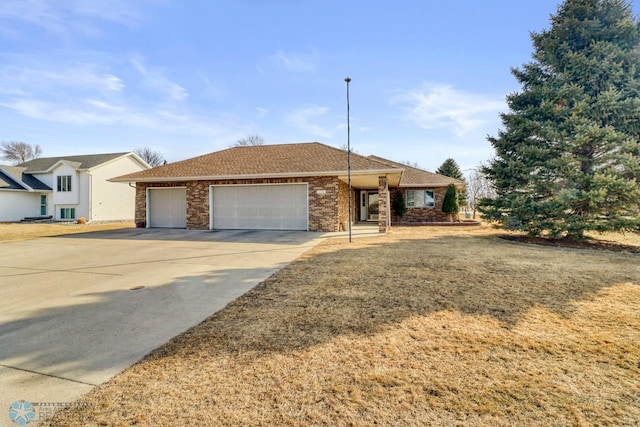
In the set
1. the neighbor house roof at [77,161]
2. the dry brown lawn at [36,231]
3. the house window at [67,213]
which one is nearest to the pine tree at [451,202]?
the dry brown lawn at [36,231]

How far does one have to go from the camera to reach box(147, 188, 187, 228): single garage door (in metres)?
16.4

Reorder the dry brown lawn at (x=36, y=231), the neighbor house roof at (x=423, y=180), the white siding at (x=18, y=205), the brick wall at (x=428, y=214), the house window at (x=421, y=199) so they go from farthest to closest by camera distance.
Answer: the white siding at (x=18, y=205) → the house window at (x=421, y=199) → the brick wall at (x=428, y=214) → the neighbor house roof at (x=423, y=180) → the dry brown lawn at (x=36, y=231)

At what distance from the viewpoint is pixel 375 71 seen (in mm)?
11508

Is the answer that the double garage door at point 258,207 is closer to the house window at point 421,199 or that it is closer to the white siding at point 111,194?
the house window at point 421,199

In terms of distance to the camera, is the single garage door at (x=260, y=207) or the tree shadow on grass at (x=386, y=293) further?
the single garage door at (x=260, y=207)

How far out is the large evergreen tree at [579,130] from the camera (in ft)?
31.2

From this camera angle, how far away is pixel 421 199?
21203mm

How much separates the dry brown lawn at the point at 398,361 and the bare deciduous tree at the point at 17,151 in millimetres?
56910

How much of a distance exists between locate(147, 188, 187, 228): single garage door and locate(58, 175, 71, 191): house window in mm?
13613

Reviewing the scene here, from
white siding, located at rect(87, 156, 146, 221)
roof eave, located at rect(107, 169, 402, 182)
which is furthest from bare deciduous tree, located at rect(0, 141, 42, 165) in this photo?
roof eave, located at rect(107, 169, 402, 182)

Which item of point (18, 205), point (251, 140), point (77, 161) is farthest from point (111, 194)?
point (251, 140)

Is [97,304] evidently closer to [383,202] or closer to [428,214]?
[383,202]

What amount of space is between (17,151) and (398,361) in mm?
59935

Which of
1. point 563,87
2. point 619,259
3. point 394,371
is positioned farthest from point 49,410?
point 563,87
